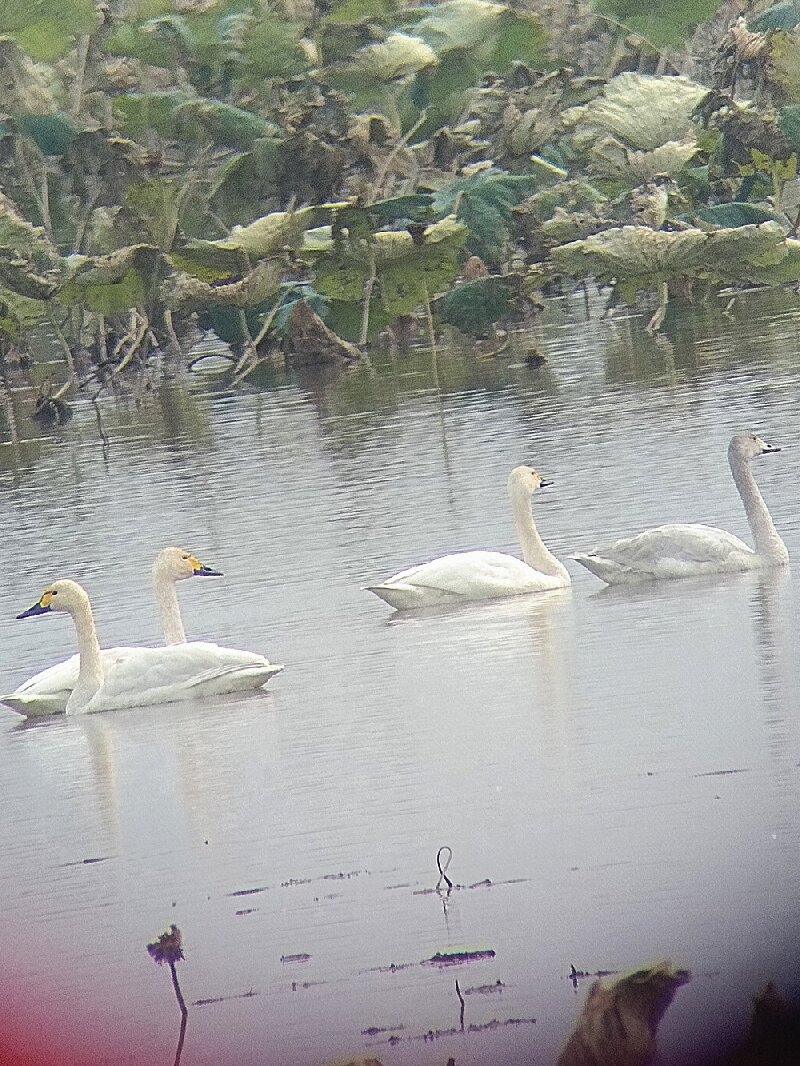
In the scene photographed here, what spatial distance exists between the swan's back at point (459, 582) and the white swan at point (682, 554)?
0.86 ft

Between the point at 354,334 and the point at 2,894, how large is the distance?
16078mm

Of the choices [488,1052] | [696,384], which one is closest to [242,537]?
[696,384]

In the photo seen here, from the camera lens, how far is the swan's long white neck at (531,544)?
10320mm

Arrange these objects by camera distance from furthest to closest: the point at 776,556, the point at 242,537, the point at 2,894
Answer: the point at 242,537 < the point at 776,556 < the point at 2,894

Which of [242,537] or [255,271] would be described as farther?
[255,271]

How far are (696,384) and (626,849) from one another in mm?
10650

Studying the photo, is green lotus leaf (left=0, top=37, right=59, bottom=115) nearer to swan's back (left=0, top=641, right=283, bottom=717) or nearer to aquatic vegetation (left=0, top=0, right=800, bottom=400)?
aquatic vegetation (left=0, top=0, right=800, bottom=400)

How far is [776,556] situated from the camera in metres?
9.97

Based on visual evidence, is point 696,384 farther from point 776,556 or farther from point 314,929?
point 314,929

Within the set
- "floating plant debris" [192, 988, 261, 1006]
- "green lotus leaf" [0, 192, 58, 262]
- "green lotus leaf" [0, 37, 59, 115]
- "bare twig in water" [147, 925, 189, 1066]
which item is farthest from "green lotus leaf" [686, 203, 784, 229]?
"floating plant debris" [192, 988, 261, 1006]

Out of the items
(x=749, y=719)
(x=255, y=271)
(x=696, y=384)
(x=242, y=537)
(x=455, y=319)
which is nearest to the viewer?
(x=749, y=719)

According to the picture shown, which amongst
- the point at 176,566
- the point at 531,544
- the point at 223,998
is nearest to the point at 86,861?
the point at 223,998

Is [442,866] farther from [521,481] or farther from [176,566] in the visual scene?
[521,481]

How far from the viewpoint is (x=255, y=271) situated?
20.8m
